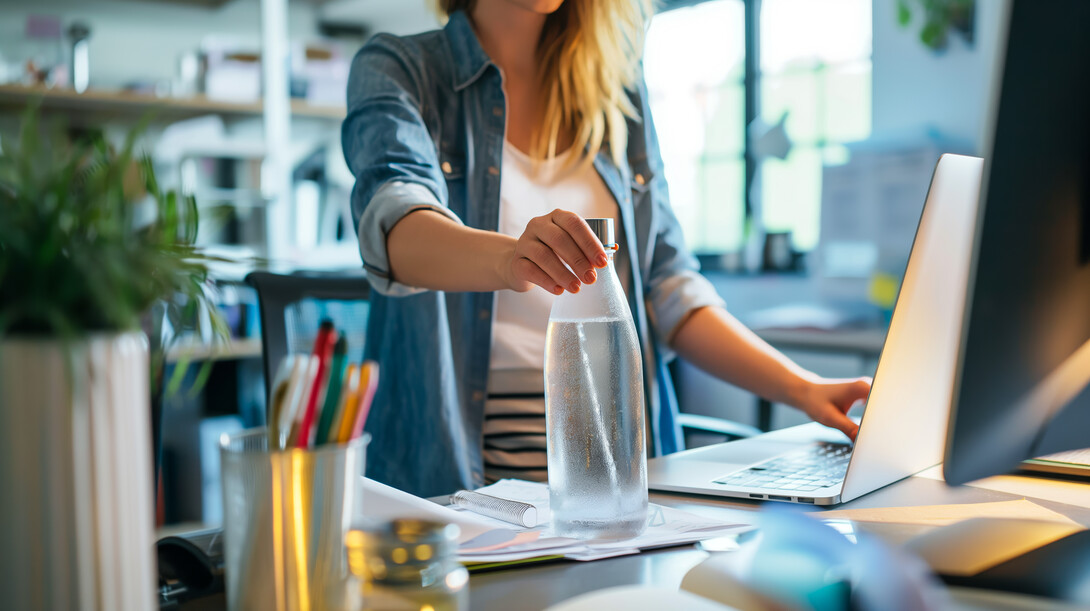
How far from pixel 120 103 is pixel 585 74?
2296mm

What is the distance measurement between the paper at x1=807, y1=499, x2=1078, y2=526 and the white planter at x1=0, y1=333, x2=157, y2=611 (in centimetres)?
53

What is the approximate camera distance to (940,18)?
278cm

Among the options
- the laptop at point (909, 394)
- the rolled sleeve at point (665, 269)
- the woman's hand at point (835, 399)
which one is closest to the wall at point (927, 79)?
the rolled sleeve at point (665, 269)

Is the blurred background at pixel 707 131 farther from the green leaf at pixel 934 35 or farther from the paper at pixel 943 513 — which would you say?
the paper at pixel 943 513

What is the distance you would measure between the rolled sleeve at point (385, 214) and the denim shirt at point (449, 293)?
0.04 meters

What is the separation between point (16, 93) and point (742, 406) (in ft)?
8.98

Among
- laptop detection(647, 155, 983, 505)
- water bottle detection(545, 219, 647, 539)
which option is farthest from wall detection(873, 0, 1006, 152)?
water bottle detection(545, 219, 647, 539)

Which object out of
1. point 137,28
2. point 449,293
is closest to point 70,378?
point 449,293

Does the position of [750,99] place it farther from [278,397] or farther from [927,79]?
[278,397]

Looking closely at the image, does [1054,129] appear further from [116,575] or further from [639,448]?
[116,575]

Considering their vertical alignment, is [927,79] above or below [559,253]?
above

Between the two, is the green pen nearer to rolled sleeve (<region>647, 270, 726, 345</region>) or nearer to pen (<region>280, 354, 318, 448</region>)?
pen (<region>280, 354, 318, 448</region>)

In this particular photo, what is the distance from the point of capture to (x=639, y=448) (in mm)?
666

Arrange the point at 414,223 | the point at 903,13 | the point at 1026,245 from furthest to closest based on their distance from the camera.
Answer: the point at 903,13, the point at 414,223, the point at 1026,245
